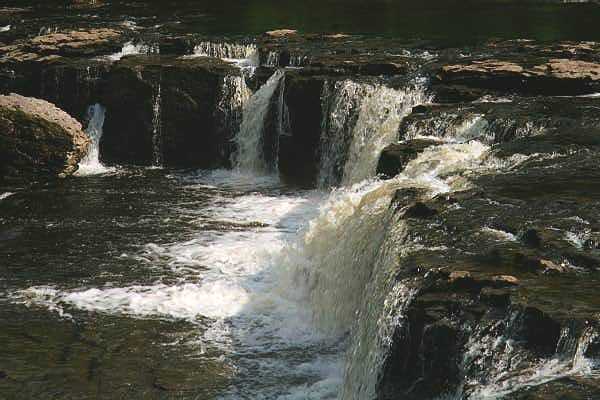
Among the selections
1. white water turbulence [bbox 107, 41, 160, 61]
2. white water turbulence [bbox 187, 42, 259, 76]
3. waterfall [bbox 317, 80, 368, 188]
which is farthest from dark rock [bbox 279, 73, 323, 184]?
white water turbulence [bbox 107, 41, 160, 61]

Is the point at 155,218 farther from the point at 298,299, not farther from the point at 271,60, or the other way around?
the point at 271,60

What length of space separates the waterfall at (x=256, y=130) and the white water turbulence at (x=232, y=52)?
1.85 m

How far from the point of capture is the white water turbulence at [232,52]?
26086 mm

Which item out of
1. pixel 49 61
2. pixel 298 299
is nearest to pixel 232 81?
pixel 49 61

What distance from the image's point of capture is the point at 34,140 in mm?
22875

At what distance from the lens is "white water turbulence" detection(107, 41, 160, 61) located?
2780 cm

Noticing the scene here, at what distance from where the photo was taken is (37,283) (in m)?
16.1

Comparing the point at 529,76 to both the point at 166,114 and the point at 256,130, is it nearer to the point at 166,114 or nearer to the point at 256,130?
the point at 256,130

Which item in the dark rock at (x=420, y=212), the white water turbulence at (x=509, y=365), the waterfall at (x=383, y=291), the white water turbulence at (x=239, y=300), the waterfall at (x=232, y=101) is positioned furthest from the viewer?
the waterfall at (x=232, y=101)

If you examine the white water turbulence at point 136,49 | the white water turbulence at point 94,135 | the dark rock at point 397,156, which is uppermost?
the white water turbulence at point 136,49

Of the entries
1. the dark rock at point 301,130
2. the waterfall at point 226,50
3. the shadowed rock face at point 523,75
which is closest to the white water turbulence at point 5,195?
the dark rock at point 301,130

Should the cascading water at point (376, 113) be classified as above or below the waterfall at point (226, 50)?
below

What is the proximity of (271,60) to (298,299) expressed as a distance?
451 inches

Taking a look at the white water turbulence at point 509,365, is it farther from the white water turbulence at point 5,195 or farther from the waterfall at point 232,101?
the waterfall at point 232,101
